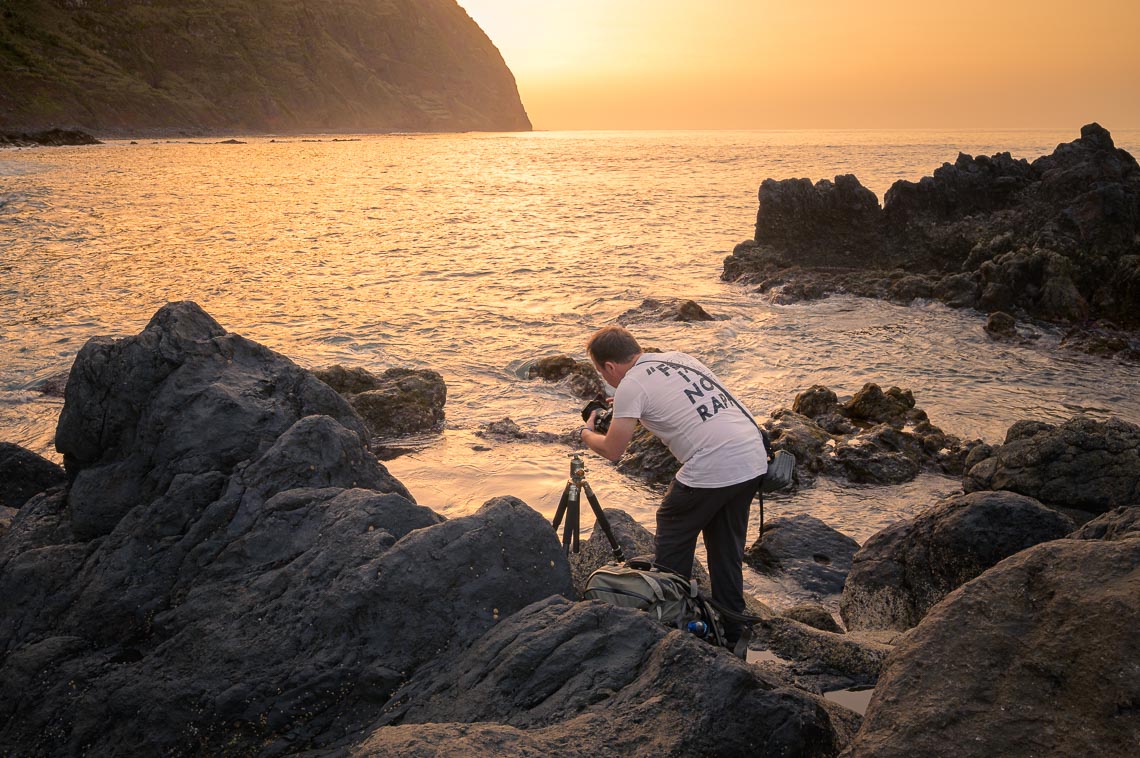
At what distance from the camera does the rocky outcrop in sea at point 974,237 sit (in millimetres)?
18484

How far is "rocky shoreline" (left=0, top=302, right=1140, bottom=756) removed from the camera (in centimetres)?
280

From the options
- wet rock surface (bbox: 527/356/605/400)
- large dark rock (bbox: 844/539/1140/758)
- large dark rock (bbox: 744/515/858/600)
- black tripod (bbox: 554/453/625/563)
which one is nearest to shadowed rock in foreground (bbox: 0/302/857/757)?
large dark rock (bbox: 844/539/1140/758)

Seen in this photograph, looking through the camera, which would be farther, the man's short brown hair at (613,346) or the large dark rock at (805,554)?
the large dark rock at (805,554)

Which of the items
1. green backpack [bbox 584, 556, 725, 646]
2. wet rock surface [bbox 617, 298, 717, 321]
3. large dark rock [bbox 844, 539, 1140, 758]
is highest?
large dark rock [bbox 844, 539, 1140, 758]

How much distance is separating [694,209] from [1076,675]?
136ft

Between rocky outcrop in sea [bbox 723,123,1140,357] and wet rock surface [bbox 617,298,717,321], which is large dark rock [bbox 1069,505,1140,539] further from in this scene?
rocky outcrop in sea [bbox 723,123,1140,357]

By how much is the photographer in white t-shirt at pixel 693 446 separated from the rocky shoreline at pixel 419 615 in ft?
2.32

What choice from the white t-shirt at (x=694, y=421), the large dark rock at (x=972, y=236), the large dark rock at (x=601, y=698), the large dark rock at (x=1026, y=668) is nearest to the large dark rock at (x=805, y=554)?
the white t-shirt at (x=694, y=421)

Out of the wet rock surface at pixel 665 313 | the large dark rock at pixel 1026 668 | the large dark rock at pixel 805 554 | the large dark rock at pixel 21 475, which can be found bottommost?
the large dark rock at pixel 805 554

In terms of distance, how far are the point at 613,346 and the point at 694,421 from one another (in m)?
0.74

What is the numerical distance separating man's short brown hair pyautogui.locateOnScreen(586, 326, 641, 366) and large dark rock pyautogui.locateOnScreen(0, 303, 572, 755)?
1254 millimetres

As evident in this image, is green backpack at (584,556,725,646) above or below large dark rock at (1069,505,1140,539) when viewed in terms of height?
below

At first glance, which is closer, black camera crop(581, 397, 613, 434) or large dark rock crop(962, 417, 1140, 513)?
black camera crop(581, 397, 613, 434)

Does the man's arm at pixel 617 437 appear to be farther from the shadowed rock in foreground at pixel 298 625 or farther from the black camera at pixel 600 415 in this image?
the shadowed rock in foreground at pixel 298 625
